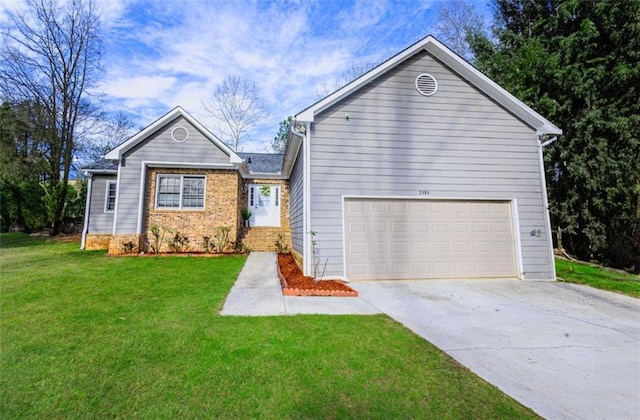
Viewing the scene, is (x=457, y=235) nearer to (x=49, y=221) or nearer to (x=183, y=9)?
(x=183, y=9)

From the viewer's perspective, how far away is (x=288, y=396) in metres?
2.30

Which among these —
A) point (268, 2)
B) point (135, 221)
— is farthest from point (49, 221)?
point (268, 2)

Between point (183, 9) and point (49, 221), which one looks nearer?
point (183, 9)

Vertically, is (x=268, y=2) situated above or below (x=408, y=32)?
below

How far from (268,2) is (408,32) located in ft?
25.4

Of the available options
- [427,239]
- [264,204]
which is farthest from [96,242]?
[427,239]

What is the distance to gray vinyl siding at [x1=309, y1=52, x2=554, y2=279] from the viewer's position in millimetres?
7316

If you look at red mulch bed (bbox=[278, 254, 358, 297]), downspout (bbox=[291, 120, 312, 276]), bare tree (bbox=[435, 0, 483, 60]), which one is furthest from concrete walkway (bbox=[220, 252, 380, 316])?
bare tree (bbox=[435, 0, 483, 60])

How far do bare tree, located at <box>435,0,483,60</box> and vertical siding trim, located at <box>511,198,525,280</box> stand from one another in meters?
12.6

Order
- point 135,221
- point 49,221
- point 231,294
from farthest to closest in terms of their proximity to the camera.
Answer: point 49,221
point 135,221
point 231,294

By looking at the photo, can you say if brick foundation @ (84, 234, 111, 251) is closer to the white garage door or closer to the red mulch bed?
the red mulch bed

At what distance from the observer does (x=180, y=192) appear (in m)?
11.2

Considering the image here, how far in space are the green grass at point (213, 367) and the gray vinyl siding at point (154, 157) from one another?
6412mm

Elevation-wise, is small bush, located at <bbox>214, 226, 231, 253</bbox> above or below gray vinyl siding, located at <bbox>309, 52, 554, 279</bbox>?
below
